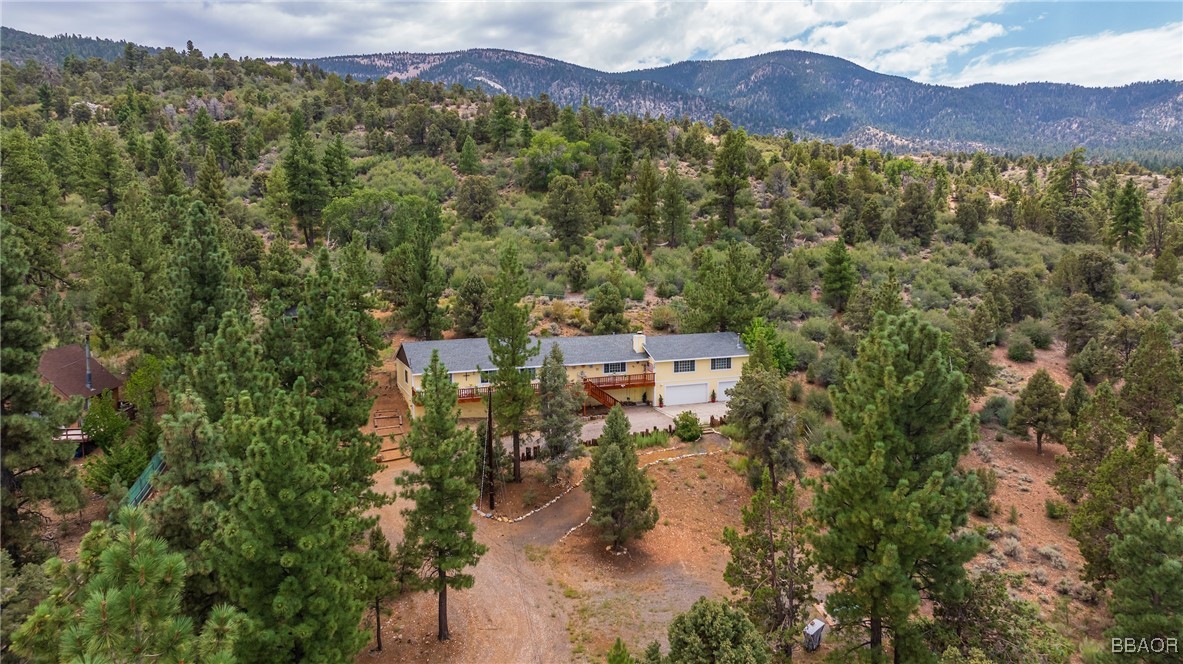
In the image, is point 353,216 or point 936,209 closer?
point 353,216

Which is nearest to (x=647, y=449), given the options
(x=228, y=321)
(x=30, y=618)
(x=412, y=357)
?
(x=412, y=357)

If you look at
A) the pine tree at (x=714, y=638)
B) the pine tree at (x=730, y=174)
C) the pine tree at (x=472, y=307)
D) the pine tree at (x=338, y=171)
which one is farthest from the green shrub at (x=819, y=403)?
the pine tree at (x=338, y=171)

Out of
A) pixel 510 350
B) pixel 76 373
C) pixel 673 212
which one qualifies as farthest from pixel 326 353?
pixel 673 212

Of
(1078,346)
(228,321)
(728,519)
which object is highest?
(228,321)

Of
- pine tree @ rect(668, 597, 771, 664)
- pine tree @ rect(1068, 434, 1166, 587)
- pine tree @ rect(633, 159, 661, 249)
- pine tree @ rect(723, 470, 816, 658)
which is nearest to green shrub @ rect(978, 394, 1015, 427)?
pine tree @ rect(1068, 434, 1166, 587)

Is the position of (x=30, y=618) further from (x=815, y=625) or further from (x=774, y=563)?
(x=815, y=625)

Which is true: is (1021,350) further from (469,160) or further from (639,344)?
(469,160)

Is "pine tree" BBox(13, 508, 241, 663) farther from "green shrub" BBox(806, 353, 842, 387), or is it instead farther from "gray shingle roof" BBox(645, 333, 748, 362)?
"green shrub" BBox(806, 353, 842, 387)
